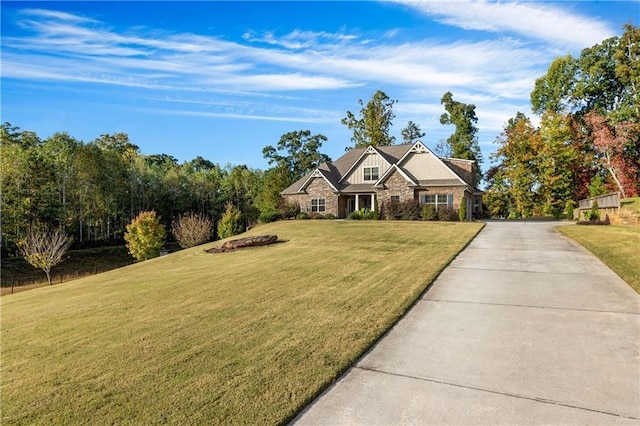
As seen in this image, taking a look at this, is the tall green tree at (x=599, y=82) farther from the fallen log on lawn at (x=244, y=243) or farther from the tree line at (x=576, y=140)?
the fallen log on lawn at (x=244, y=243)

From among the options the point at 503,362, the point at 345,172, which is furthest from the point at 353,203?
the point at 503,362

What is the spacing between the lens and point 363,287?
25.9 ft

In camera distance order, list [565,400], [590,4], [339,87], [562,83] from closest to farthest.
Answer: [565,400] → [590,4] → [339,87] → [562,83]

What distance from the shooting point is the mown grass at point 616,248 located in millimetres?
8375

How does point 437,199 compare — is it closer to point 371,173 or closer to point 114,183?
point 371,173

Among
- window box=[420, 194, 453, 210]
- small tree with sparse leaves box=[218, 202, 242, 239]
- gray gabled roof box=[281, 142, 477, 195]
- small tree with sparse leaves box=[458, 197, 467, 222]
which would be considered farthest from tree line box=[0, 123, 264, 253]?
small tree with sparse leaves box=[458, 197, 467, 222]

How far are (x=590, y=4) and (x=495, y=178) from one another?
2871 centimetres

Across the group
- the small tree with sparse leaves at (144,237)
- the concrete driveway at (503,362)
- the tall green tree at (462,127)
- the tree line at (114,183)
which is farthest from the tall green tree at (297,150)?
the concrete driveway at (503,362)

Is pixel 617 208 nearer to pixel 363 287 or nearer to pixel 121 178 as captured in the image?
pixel 363 287

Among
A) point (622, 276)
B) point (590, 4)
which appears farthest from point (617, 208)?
point (622, 276)

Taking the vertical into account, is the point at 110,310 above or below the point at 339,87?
below

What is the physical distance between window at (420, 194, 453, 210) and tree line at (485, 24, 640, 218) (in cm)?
1196

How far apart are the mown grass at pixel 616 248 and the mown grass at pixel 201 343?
429 cm

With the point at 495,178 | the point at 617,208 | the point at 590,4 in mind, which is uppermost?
the point at 590,4
